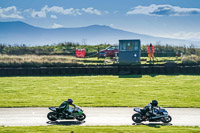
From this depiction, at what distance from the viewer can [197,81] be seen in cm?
2947

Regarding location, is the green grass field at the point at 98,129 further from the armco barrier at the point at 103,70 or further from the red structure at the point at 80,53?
the red structure at the point at 80,53

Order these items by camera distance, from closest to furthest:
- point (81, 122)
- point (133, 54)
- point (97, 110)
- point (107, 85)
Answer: point (81, 122), point (97, 110), point (107, 85), point (133, 54)

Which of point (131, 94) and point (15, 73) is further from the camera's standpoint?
point (15, 73)

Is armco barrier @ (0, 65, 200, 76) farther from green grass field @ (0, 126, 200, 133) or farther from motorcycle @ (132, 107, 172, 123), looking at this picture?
green grass field @ (0, 126, 200, 133)

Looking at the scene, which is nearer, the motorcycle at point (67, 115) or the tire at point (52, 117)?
the motorcycle at point (67, 115)

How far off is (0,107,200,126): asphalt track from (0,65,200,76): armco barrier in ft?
48.1

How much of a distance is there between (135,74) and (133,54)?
426cm

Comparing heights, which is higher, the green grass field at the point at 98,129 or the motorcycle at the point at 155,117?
the motorcycle at the point at 155,117

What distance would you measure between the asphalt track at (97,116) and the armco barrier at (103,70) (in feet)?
48.1

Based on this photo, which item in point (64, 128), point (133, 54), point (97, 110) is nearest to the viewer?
point (64, 128)

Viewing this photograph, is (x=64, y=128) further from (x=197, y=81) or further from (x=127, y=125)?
(x=197, y=81)

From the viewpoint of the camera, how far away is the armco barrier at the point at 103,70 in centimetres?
3388

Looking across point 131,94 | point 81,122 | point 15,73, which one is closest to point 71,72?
point 15,73

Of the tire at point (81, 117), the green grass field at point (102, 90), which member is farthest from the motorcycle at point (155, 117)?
the green grass field at point (102, 90)
